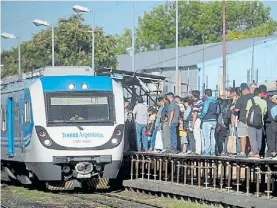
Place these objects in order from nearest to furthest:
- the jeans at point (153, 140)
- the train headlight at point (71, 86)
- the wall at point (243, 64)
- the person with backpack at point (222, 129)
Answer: the person with backpack at point (222, 129) → the train headlight at point (71, 86) → the jeans at point (153, 140) → the wall at point (243, 64)

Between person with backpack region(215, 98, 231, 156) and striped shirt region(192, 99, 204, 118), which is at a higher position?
striped shirt region(192, 99, 204, 118)

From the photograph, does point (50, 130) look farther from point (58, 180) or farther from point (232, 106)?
point (232, 106)

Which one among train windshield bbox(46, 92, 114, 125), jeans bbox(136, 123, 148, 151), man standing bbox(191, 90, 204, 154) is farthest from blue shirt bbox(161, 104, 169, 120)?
man standing bbox(191, 90, 204, 154)

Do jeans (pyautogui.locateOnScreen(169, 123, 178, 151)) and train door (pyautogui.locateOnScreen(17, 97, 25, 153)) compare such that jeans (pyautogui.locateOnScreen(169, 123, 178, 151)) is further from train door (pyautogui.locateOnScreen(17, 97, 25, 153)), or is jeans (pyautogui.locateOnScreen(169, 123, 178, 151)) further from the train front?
train door (pyautogui.locateOnScreen(17, 97, 25, 153))

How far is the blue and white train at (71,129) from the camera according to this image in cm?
2119

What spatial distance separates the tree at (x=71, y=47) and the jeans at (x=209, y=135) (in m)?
31.5

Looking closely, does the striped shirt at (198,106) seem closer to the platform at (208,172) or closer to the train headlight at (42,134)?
the platform at (208,172)

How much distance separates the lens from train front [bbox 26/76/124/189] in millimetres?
21172

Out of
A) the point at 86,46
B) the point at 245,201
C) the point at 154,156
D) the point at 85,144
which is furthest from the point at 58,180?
the point at 86,46

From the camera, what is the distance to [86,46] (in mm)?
55062

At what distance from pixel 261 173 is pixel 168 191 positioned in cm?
424

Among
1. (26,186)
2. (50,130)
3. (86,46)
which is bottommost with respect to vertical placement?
(26,186)

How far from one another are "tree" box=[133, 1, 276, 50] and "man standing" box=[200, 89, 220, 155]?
813 inches

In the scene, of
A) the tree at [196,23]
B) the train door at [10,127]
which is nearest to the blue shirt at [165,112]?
the train door at [10,127]
